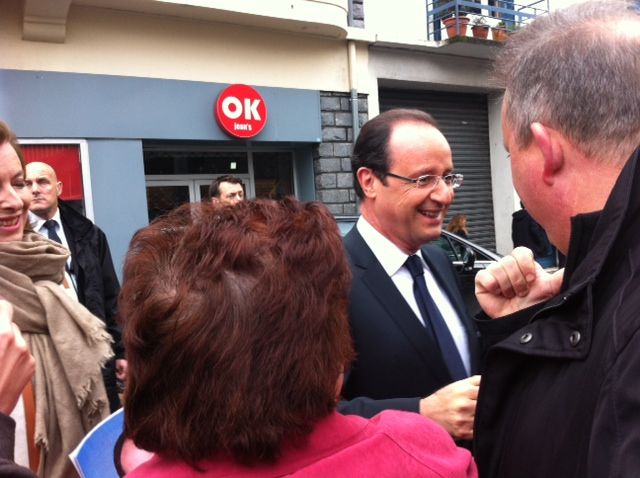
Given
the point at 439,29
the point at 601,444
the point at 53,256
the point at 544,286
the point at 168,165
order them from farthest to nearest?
the point at 439,29
the point at 168,165
the point at 53,256
the point at 544,286
the point at 601,444

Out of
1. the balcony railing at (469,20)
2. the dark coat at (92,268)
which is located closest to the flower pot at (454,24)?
the balcony railing at (469,20)

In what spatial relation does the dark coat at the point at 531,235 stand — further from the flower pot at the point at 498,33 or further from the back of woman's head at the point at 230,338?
the back of woman's head at the point at 230,338

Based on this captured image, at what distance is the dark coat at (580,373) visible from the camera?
2.84 ft

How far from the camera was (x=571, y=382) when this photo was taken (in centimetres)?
101

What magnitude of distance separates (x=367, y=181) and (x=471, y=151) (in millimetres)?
9663

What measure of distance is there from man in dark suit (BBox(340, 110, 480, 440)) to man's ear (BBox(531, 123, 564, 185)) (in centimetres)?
60

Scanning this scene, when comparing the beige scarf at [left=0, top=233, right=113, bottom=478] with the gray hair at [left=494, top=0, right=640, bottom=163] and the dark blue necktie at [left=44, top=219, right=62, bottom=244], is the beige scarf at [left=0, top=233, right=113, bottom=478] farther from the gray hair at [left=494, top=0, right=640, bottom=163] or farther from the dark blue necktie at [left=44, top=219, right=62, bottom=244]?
the dark blue necktie at [left=44, top=219, right=62, bottom=244]

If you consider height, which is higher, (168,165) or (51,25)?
(51,25)

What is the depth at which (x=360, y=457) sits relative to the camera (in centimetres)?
98

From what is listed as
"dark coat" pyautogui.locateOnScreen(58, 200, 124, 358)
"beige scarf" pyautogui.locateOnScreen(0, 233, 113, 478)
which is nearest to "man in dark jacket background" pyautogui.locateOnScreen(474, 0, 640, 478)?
"beige scarf" pyautogui.locateOnScreen(0, 233, 113, 478)

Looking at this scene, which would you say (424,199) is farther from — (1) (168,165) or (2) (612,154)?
(1) (168,165)

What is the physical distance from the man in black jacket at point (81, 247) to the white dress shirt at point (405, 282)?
1602 millimetres

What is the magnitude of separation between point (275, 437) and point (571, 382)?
491 millimetres

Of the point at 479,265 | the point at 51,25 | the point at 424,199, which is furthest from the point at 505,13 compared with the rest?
the point at 424,199
